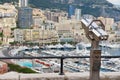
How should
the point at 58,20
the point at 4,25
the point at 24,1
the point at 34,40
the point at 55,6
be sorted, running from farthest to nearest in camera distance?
the point at 55,6, the point at 24,1, the point at 58,20, the point at 4,25, the point at 34,40

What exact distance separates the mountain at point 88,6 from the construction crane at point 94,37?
6778 centimetres

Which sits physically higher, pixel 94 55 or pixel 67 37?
pixel 94 55

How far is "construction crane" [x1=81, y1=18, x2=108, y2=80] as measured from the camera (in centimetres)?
366

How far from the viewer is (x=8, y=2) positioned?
87.4 metres

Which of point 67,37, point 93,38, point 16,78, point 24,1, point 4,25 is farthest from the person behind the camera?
point 24,1

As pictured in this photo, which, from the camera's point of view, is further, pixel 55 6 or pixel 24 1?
pixel 55 6

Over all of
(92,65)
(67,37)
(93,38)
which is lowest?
(67,37)

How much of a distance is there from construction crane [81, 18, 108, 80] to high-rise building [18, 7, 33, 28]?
207 feet

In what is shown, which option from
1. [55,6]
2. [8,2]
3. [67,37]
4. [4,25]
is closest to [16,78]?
[67,37]

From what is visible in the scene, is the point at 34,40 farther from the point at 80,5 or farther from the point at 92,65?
the point at 92,65

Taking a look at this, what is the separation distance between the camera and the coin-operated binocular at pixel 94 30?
362 cm

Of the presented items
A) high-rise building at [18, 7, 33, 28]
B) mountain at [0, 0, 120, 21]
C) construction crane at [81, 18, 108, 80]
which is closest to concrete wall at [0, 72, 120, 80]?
construction crane at [81, 18, 108, 80]

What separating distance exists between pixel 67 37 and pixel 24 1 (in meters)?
22.8

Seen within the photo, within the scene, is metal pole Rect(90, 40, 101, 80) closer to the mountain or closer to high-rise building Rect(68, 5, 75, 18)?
the mountain
